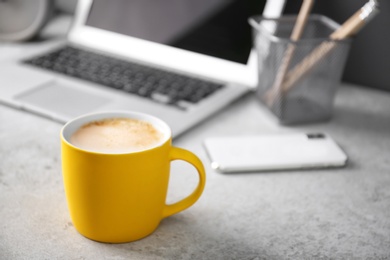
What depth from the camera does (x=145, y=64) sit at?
92 centimetres

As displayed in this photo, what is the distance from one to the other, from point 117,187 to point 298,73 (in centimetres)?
39

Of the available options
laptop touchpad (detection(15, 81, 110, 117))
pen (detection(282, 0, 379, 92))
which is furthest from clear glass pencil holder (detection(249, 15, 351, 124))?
laptop touchpad (detection(15, 81, 110, 117))

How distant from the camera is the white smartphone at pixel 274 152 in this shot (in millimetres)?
650

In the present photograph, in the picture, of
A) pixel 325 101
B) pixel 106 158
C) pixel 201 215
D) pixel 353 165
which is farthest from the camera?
pixel 325 101

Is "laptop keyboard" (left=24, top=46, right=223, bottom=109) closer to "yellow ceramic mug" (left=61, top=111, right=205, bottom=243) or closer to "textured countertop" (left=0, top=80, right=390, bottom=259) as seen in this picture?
"textured countertop" (left=0, top=80, right=390, bottom=259)

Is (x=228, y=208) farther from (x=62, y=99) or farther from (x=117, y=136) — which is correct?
(x=62, y=99)

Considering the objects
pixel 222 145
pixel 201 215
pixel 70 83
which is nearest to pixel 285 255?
pixel 201 215

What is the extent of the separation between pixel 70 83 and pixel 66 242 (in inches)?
15.4

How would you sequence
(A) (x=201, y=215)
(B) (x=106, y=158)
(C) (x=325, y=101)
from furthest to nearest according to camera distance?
(C) (x=325, y=101), (A) (x=201, y=215), (B) (x=106, y=158)

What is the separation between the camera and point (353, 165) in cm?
68

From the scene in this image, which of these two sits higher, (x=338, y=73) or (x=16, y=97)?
(x=338, y=73)

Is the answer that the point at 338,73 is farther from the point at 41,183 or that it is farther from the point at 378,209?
the point at 41,183

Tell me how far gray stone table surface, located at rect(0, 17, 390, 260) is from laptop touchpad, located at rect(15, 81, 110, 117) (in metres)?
0.02

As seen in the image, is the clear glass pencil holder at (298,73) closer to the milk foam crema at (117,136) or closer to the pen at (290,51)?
the pen at (290,51)
